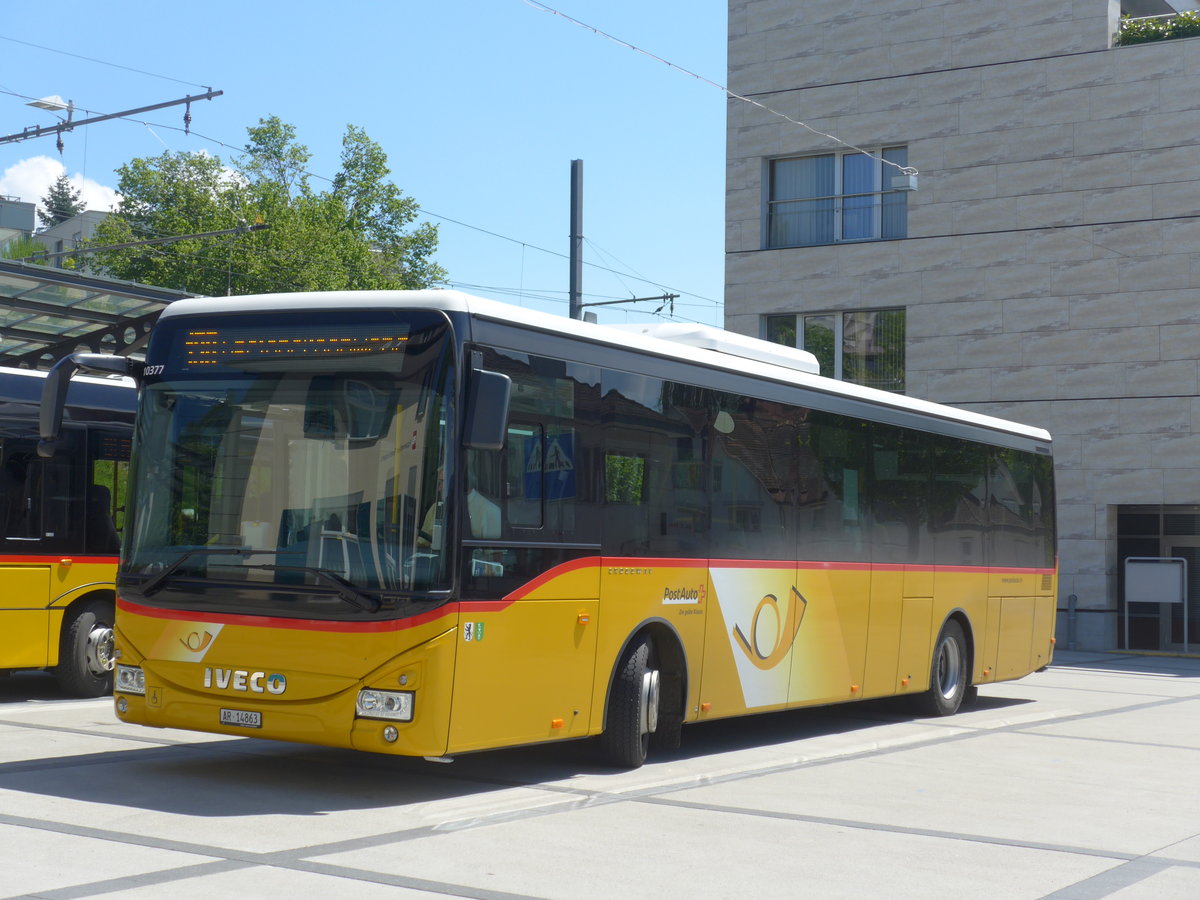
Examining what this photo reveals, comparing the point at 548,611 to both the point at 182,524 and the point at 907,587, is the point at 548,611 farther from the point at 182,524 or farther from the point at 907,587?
the point at 907,587

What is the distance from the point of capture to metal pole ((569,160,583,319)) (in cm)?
2779

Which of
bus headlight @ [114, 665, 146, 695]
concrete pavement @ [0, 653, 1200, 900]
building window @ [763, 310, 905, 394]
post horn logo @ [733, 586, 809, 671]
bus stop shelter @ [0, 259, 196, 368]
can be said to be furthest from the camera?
building window @ [763, 310, 905, 394]

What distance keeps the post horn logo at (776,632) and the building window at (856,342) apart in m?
18.3

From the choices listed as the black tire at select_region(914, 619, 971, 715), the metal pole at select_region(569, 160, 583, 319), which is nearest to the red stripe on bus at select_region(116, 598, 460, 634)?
the black tire at select_region(914, 619, 971, 715)

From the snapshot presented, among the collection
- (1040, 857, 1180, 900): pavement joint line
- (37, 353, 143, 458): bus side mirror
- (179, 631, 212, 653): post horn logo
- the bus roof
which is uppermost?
the bus roof

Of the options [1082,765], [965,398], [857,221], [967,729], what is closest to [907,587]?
[967,729]

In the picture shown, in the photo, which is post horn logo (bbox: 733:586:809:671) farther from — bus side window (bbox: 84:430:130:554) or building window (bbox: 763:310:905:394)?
building window (bbox: 763:310:905:394)

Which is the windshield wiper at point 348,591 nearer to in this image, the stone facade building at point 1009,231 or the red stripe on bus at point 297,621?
the red stripe on bus at point 297,621

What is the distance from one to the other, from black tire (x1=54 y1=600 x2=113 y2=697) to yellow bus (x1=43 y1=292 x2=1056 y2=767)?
4.90m

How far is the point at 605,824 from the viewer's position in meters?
8.71

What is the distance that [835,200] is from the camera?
105ft

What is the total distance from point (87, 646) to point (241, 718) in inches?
241

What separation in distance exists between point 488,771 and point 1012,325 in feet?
69.6

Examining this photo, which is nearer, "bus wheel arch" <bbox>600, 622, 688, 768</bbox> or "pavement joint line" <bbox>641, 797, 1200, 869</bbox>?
"pavement joint line" <bbox>641, 797, 1200, 869</bbox>
